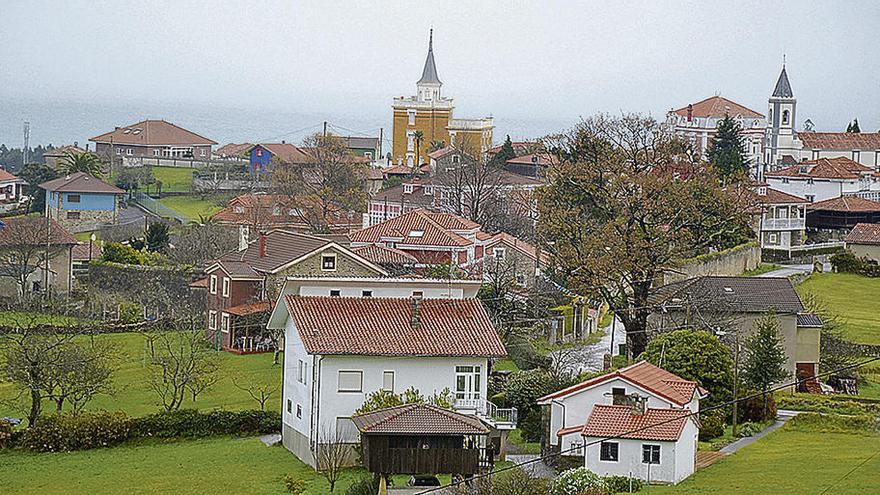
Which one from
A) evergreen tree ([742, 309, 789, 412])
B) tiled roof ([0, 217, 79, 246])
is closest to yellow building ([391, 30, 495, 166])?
tiled roof ([0, 217, 79, 246])

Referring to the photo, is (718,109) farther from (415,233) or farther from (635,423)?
(635,423)

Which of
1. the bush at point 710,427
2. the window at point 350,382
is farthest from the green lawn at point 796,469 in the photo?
the window at point 350,382

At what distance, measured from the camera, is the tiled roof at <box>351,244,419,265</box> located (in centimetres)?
4472

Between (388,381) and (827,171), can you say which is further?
(827,171)

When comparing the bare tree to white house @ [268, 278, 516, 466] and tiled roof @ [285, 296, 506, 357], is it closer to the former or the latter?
white house @ [268, 278, 516, 466]

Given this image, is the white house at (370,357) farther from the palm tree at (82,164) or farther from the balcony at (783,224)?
the palm tree at (82,164)

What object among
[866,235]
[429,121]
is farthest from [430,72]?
[866,235]

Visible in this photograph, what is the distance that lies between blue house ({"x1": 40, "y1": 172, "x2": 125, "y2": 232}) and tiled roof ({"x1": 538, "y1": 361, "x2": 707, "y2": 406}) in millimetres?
39363

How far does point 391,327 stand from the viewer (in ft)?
96.7

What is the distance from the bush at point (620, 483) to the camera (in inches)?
938

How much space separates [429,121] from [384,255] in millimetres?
51157

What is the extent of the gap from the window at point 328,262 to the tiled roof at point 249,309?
1.98 meters

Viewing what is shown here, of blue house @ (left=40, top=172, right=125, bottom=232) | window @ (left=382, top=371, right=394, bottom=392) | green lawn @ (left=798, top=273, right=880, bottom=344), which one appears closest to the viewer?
window @ (left=382, top=371, right=394, bottom=392)

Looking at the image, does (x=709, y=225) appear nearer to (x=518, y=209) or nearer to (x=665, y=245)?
(x=665, y=245)
